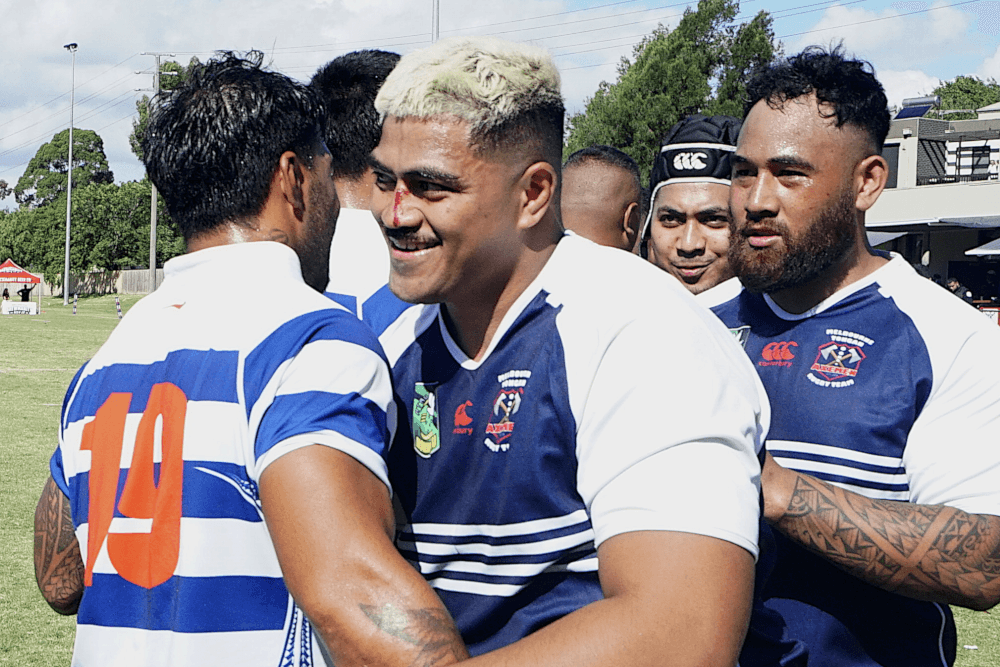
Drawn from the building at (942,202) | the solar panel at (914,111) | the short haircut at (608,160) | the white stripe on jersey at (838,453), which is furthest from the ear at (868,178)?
the solar panel at (914,111)

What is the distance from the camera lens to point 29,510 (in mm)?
8984

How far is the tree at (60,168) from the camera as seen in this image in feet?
313

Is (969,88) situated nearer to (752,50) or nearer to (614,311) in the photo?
(752,50)

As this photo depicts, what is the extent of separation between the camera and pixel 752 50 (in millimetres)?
38594

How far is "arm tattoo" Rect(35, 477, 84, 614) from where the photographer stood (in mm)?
2479

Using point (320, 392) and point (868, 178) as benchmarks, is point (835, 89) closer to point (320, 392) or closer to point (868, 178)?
point (868, 178)

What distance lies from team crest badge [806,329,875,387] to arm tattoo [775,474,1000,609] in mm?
331

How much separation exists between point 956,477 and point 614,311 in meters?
1.14

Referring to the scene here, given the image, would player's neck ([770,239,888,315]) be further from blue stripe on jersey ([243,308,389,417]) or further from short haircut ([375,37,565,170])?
blue stripe on jersey ([243,308,389,417])

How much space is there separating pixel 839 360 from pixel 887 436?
0.78ft

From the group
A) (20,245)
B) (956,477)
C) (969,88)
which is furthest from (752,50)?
(20,245)

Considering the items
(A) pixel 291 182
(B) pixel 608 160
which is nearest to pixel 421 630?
(A) pixel 291 182

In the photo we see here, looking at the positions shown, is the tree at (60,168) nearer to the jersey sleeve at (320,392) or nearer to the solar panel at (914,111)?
the solar panel at (914,111)

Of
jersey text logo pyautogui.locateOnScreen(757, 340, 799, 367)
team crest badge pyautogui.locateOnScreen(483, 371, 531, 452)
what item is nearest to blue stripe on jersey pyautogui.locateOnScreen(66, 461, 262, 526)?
team crest badge pyautogui.locateOnScreen(483, 371, 531, 452)
